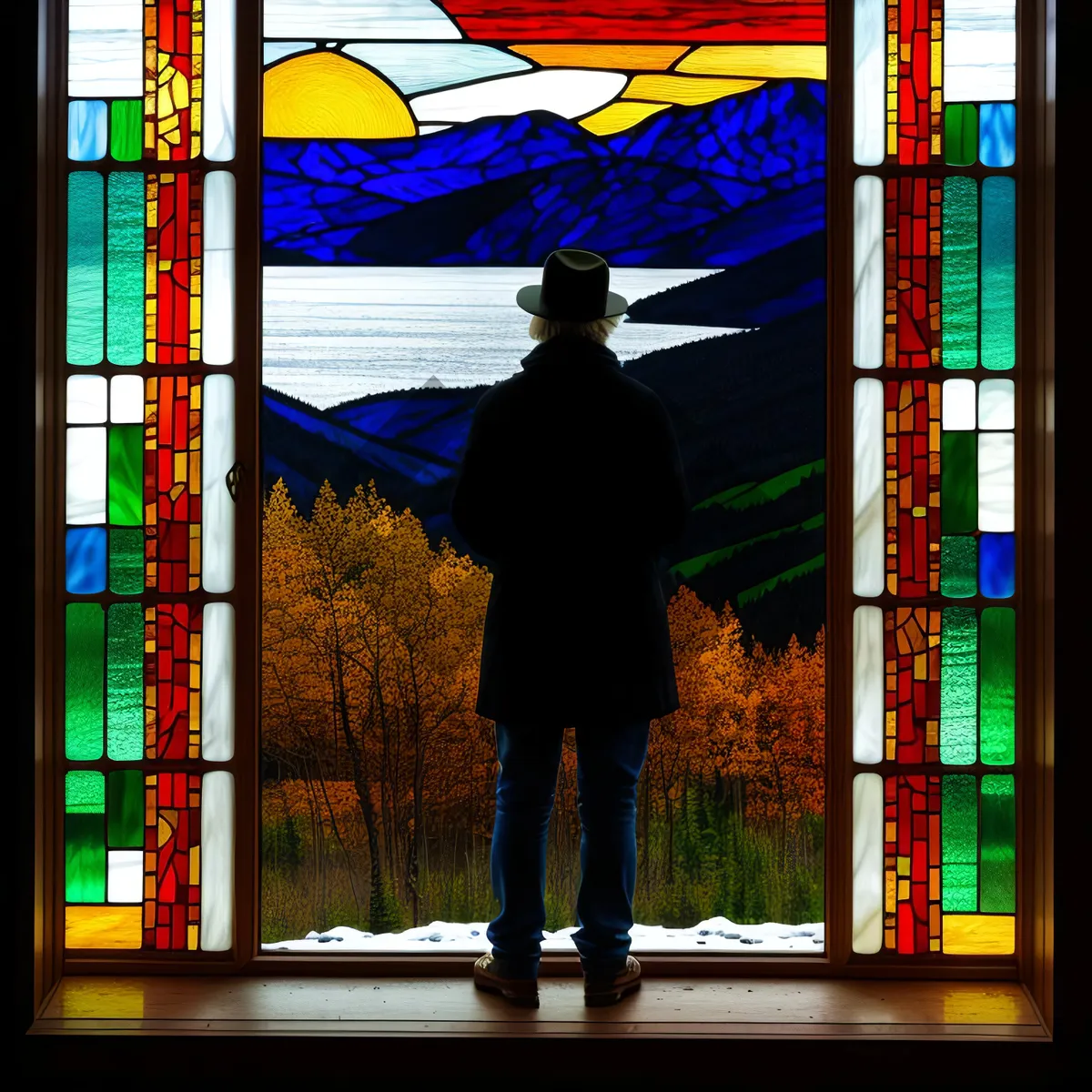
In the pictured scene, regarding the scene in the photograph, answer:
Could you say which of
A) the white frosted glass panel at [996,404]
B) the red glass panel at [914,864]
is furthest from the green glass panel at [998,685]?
the white frosted glass panel at [996,404]

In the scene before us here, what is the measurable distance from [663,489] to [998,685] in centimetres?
86

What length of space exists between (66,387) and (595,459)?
1137mm

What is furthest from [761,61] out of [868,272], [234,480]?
[234,480]

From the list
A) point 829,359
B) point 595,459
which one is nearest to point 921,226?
point 829,359

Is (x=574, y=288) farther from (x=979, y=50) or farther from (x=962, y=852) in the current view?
(x=962, y=852)

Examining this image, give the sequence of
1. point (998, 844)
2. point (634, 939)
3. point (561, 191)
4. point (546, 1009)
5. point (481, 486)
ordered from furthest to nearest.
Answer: point (561, 191) < point (634, 939) < point (998, 844) < point (546, 1009) < point (481, 486)

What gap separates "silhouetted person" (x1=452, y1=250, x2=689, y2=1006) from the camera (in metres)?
2.25

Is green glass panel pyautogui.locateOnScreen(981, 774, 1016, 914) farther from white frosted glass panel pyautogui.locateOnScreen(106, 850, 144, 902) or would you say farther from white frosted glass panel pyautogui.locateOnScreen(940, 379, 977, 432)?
white frosted glass panel pyautogui.locateOnScreen(106, 850, 144, 902)

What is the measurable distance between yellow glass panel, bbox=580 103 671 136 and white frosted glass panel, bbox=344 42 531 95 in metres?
0.19

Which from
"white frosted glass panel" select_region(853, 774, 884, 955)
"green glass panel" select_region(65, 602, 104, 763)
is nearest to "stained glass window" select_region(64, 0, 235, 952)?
"green glass panel" select_region(65, 602, 104, 763)

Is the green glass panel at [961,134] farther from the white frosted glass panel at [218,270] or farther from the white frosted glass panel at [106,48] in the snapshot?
the white frosted glass panel at [106,48]

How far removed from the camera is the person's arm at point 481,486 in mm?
2248

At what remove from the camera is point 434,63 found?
8.95 feet

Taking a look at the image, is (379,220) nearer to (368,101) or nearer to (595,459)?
(368,101)
